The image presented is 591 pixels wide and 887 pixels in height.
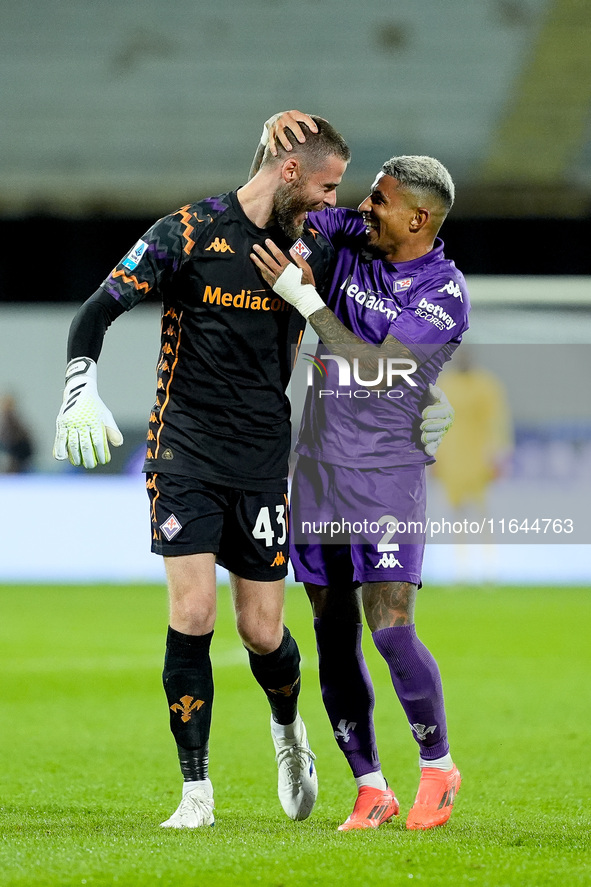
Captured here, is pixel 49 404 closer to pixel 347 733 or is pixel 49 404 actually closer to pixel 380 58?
pixel 380 58

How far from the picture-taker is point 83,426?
128 inches

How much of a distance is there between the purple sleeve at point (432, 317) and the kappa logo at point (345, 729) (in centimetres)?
113

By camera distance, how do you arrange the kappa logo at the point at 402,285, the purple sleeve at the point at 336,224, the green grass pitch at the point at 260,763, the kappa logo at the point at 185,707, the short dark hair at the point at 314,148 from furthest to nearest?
the purple sleeve at the point at 336,224 → the kappa logo at the point at 402,285 → the short dark hair at the point at 314,148 → the kappa logo at the point at 185,707 → the green grass pitch at the point at 260,763

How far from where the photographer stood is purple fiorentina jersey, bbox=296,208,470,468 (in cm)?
364

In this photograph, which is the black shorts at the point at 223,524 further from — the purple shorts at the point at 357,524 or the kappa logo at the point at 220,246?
the kappa logo at the point at 220,246

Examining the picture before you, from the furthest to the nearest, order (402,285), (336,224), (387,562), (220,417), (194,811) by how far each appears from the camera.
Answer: (336,224) < (402,285) < (220,417) < (387,562) < (194,811)

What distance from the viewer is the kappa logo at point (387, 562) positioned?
11.6 ft

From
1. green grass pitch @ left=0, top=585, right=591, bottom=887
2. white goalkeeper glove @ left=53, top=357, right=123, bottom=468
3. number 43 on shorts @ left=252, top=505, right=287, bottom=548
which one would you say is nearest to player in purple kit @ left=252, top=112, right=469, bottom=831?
number 43 on shorts @ left=252, top=505, right=287, bottom=548

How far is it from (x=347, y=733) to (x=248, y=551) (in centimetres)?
64

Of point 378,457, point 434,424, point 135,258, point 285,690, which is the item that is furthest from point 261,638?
point 135,258

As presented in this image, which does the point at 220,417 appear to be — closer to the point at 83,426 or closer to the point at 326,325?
the point at 326,325

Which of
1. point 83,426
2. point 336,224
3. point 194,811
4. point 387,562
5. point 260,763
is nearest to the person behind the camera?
point 83,426

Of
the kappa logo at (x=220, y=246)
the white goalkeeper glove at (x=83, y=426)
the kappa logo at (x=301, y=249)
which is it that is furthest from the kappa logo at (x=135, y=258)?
the kappa logo at (x=301, y=249)

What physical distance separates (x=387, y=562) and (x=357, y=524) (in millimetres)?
150
